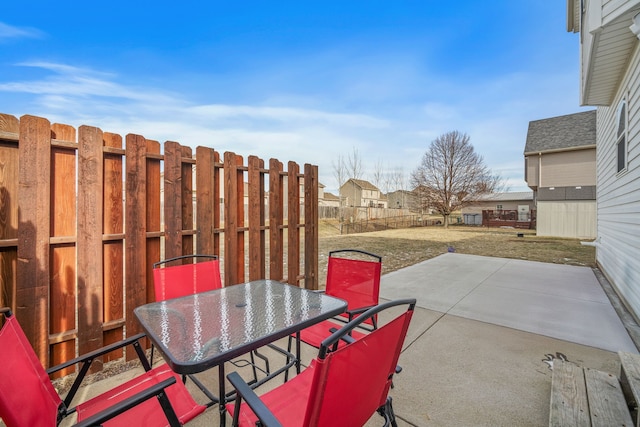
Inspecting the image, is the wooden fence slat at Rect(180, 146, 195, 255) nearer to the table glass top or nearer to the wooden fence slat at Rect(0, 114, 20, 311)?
the table glass top

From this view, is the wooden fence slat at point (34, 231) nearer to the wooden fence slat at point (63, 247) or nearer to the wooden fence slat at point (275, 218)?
the wooden fence slat at point (63, 247)

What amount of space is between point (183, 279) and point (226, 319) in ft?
3.01

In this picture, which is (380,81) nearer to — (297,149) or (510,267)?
(510,267)

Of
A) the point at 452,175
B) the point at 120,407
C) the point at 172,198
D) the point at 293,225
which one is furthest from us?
the point at 452,175

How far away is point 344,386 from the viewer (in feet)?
3.20

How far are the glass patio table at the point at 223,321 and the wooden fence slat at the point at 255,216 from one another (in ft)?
3.81

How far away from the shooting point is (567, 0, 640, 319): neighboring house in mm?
3303

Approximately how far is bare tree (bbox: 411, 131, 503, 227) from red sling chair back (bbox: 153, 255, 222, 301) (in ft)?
82.0

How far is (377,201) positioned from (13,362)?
136 feet

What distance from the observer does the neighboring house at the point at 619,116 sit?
3.30 metres

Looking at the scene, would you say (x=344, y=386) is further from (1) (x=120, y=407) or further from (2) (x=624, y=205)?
(2) (x=624, y=205)

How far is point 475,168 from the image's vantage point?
2375 centimetres

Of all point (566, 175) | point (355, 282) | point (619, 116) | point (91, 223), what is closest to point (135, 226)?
point (91, 223)

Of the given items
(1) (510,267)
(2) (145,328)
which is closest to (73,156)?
(2) (145,328)
